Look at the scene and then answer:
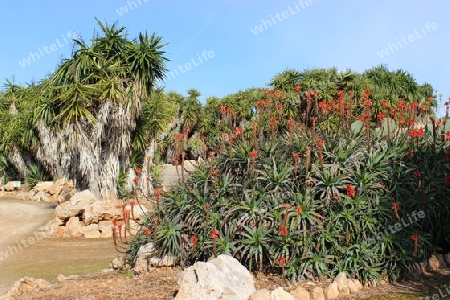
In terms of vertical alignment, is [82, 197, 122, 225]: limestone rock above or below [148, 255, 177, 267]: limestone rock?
above

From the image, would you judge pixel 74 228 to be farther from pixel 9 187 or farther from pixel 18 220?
pixel 9 187

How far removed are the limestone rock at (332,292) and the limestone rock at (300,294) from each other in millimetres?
298

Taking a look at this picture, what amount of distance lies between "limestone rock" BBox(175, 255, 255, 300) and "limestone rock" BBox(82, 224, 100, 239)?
979 centimetres

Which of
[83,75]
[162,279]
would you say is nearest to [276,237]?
[162,279]

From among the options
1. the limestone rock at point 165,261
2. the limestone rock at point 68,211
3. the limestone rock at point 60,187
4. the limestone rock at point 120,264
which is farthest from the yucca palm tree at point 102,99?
the limestone rock at point 165,261

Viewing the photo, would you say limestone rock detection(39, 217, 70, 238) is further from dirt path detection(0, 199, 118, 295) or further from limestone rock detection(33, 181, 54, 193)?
limestone rock detection(33, 181, 54, 193)

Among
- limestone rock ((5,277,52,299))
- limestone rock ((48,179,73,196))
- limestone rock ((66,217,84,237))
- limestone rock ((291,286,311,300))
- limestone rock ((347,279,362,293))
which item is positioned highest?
limestone rock ((48,179,73,196))

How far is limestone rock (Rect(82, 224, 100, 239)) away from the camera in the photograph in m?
15.2

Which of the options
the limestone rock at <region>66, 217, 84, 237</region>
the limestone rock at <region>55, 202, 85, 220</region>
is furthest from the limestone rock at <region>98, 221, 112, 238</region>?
the limestone rock at <region>55, 202, 85, 220</region>

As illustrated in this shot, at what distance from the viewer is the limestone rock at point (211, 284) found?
5.85 m

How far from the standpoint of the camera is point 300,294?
6309mm

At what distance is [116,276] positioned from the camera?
26.6ft

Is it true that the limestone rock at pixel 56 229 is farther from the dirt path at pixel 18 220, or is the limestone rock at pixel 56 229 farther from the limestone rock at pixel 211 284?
the limestone rock at pixel 211 284

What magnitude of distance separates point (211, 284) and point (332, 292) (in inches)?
68.8
